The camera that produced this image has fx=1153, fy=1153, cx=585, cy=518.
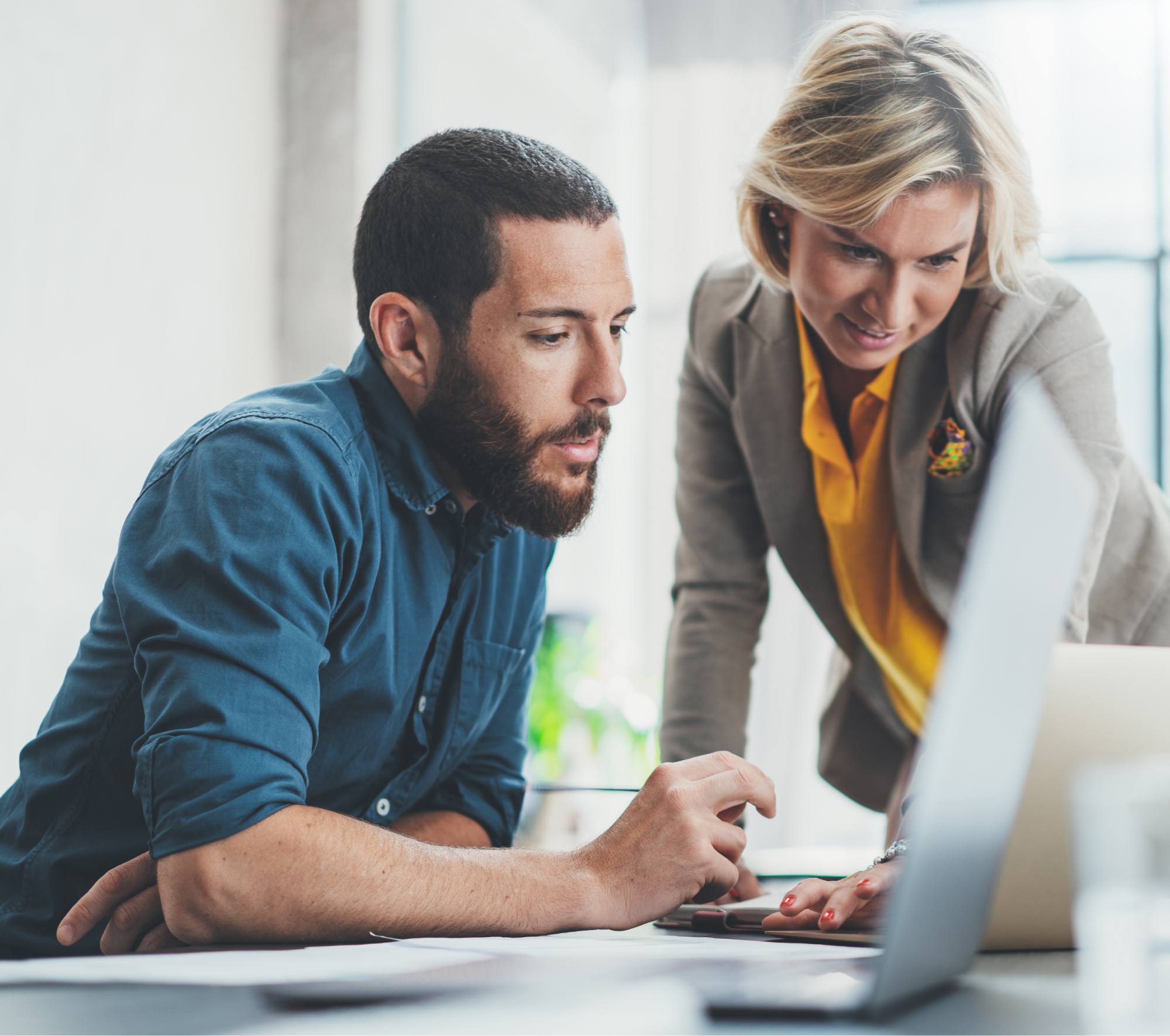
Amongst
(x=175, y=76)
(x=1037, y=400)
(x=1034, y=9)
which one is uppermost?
(x=1034, y=9)

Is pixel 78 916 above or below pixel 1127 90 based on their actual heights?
below

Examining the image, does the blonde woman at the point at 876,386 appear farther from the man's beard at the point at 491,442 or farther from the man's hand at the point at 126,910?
the man's hand at the point at 126,910

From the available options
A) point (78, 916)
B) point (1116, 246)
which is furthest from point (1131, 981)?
point (1116, 246)

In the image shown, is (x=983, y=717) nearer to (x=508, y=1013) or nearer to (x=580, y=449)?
(x=508, y=1013)

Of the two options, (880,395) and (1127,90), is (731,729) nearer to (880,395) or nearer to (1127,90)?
(880,395)

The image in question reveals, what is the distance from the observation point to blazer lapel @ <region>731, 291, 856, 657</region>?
1462 millimetres

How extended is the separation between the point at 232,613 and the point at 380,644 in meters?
0.20

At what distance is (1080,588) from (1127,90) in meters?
2.39

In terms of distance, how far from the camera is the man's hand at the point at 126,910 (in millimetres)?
877

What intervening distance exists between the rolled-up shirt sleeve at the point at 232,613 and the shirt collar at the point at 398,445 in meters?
0.10

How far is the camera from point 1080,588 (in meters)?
1.24

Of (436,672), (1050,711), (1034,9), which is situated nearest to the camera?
(1050,711)

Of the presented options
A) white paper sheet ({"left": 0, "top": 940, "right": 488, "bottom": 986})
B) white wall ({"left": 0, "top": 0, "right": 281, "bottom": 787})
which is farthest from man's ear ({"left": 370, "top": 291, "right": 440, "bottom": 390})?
white wall ({"left": 0, "top": 0, "right": 281, "bottom": 787})

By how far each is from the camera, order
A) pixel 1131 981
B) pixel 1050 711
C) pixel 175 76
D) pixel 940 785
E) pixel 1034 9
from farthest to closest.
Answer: pixel 1034 9 < pixel 175 76 < pixel 1050 711 < pixel 1131 981 < pixel 940 785
